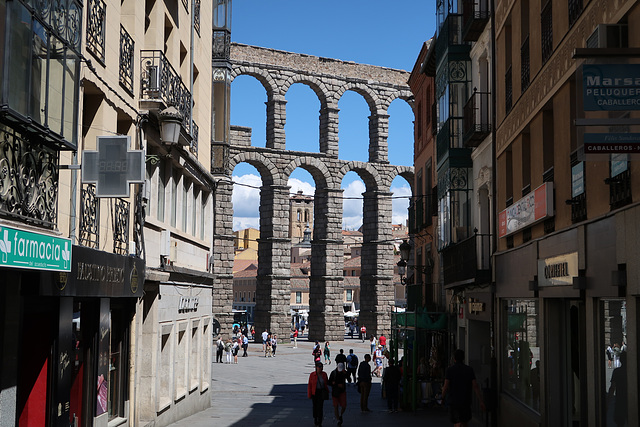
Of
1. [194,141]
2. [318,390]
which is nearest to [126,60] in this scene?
[194,141]

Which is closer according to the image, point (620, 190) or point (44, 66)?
point (44, 66)

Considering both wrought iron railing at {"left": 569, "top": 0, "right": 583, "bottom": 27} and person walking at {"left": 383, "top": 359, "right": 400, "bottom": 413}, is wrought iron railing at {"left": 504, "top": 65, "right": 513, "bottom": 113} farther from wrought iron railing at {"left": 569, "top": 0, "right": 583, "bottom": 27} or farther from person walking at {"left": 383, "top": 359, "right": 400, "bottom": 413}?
person walking at {"left": 383, "top": 359, "right": 400, "bottom": 413}

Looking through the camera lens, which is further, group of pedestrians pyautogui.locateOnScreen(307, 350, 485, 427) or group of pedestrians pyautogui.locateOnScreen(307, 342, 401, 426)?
group of pedestrians pyautogui.locateOnScreen(307, 342, 401, 426)

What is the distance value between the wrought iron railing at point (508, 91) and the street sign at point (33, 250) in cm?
1055

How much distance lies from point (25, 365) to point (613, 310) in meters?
7.11

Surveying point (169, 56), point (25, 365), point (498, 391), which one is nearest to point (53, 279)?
point (25, 365)

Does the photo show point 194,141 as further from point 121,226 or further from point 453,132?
point 121,226

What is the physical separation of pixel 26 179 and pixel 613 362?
22.6 feet

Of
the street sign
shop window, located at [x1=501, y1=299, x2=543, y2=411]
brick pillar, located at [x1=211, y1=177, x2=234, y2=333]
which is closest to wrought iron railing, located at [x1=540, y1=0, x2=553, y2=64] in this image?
shop window, located at [x1=501, y1=299, x2=543, y2=411]

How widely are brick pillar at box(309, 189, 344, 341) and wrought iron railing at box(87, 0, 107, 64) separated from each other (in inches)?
1824

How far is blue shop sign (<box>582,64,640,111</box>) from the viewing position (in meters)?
7.43

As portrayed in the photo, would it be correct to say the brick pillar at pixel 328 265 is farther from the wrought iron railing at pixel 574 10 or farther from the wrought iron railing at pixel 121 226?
the wrought iron railing at pixel 574 10

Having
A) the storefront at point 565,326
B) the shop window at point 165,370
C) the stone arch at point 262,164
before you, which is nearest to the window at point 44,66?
the storefront at point 565,326

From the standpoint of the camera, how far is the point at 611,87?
751 cm
